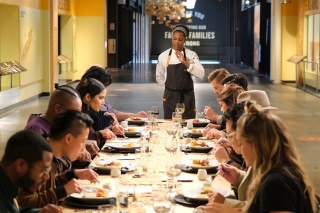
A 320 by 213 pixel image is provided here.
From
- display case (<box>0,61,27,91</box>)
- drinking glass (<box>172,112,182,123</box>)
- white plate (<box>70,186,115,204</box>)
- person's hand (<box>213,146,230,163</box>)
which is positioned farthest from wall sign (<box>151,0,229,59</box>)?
white plate (<box>70,186,115,204</box>)

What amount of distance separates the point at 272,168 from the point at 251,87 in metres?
18.9

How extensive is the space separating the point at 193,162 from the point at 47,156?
2.43m

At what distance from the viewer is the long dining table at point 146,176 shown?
4.18 meters

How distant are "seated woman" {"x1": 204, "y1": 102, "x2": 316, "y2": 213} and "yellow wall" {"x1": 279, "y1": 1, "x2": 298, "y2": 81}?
21114 millimetres

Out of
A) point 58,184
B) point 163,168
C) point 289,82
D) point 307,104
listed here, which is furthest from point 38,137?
point 289,82

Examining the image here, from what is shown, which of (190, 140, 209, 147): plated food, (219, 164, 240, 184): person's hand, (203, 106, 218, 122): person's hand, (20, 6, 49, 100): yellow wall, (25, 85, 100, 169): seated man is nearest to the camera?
(219, 164, 240, 184): person's hand

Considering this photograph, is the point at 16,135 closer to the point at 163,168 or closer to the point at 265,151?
the point at 265,151

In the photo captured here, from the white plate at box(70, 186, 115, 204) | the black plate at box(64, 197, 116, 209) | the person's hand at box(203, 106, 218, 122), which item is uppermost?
the person's hand at box(203, 106, 218, 122)

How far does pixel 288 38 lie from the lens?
79.5 ft

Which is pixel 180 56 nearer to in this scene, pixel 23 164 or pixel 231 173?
pixel 231 173

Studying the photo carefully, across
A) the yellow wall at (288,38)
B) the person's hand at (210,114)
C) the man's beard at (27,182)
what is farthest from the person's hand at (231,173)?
the yellow wall at (288,38)

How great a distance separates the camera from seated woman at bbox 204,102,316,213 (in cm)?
318

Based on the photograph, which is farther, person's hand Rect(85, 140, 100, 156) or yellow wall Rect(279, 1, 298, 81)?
yellow wall Rect(279, 1, 298, 81)

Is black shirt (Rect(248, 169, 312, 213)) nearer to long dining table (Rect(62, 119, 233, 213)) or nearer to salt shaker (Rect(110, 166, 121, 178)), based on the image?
long dining table (Rect(62, 119, 233, 213))
